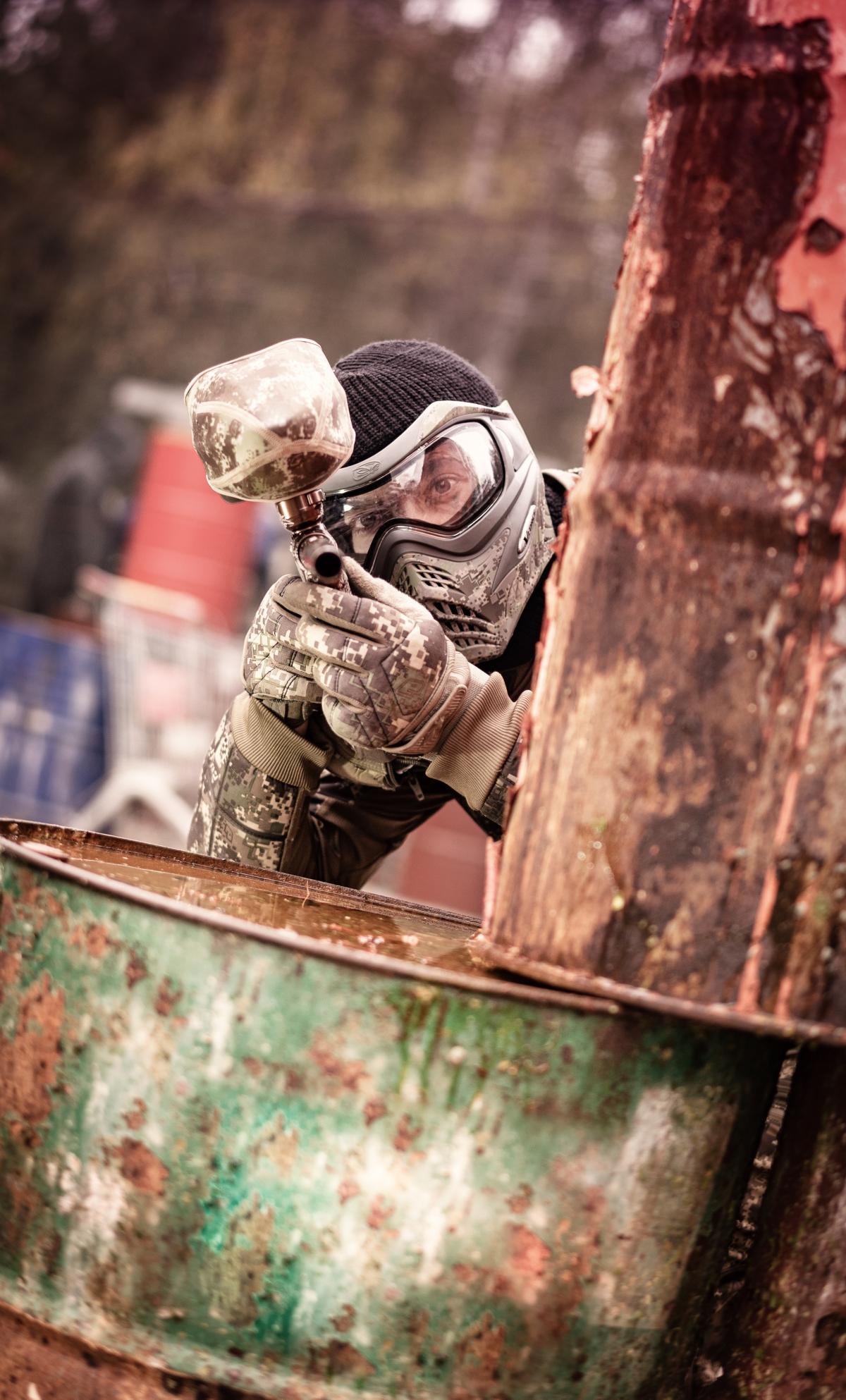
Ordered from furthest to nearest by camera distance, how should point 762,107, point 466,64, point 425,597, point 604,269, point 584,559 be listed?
point 466,64 → point 604,269 → point 425,597 → point 584,559 → point 762,107

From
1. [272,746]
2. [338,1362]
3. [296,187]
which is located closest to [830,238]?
[338,1362]

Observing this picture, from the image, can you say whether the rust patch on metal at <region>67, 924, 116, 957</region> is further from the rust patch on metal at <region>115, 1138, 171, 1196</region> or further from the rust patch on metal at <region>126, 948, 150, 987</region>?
the rust patch on metal at <region>115, 1138, 171, 1196</region>

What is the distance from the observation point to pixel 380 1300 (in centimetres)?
145

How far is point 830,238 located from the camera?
1396mm

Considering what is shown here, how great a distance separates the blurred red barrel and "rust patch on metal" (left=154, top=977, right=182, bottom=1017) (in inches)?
306

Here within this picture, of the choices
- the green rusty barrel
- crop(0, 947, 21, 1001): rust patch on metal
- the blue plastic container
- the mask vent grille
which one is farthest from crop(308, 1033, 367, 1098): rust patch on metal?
the blue plastic container

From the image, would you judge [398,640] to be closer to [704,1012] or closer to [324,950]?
[324,950]

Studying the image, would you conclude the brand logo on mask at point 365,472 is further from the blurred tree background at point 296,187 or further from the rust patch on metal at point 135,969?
the blurred tree background at point 296,187

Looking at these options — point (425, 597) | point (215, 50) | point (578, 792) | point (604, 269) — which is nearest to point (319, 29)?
point (215, 50)

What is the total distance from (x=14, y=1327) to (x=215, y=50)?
15774 mm

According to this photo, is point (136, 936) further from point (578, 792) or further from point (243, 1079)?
point (578, 792)

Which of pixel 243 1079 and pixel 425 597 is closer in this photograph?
pixel 243 1079

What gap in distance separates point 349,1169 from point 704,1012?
428 mm

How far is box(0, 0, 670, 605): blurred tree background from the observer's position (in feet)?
44.0
